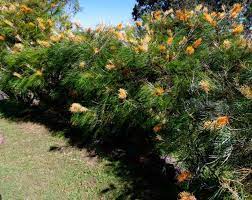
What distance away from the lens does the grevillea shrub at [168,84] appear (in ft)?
11.4

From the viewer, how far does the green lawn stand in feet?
17.9

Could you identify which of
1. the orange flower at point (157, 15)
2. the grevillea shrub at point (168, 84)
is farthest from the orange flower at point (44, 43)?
the orange flower at point (157, 15)

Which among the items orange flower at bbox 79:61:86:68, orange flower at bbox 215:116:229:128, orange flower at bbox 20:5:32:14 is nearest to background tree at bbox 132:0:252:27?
orange flower at bbox 20:5:32:14

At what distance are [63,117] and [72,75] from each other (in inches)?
68.9

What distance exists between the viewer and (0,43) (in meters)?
8.52

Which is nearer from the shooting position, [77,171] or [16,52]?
[77,171]

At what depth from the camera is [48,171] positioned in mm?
6062

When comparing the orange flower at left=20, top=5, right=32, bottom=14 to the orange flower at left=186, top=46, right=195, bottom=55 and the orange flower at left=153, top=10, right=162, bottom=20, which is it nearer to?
the orange flower at left=153, top=10, right=162, bottom=20

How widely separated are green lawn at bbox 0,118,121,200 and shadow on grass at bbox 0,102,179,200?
0.16 meters

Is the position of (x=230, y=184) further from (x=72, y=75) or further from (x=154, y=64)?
(x=72, y=75)

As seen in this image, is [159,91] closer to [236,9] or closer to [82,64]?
[82,64]

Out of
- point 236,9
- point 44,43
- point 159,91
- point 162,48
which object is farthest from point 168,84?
point 44,43

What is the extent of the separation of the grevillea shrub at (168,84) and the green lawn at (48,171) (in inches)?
25.8

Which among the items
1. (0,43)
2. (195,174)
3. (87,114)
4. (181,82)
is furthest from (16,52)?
(195,174)
